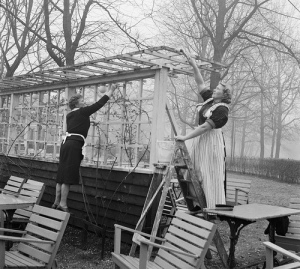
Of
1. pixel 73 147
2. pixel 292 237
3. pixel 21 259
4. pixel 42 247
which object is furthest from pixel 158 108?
pixel 21 259

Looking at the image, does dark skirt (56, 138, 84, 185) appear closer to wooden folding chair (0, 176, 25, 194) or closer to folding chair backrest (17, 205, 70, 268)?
wooden folding chair (0, 176, 25, 194)

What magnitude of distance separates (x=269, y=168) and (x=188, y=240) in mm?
17522

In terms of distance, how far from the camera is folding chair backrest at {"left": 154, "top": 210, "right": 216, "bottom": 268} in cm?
336

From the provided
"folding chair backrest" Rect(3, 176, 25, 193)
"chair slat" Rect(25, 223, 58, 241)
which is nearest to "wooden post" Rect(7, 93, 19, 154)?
"folding chair backrest" Rect(3, 176, 25, 193)

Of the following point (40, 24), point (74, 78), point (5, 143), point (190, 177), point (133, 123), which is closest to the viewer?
point (190, 177)

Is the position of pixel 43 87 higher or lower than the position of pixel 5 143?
higher

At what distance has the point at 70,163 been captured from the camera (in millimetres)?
5609

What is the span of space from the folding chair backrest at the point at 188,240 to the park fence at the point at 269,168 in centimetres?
1532

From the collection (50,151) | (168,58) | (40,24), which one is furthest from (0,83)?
(40,24)

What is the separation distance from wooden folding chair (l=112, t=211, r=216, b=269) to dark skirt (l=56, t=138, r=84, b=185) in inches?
72.2

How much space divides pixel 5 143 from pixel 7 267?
6.28m

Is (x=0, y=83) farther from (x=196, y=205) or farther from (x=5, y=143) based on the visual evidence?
(x=196, y=205)

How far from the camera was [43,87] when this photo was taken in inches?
318

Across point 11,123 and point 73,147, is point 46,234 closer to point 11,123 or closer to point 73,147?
point 73,147
